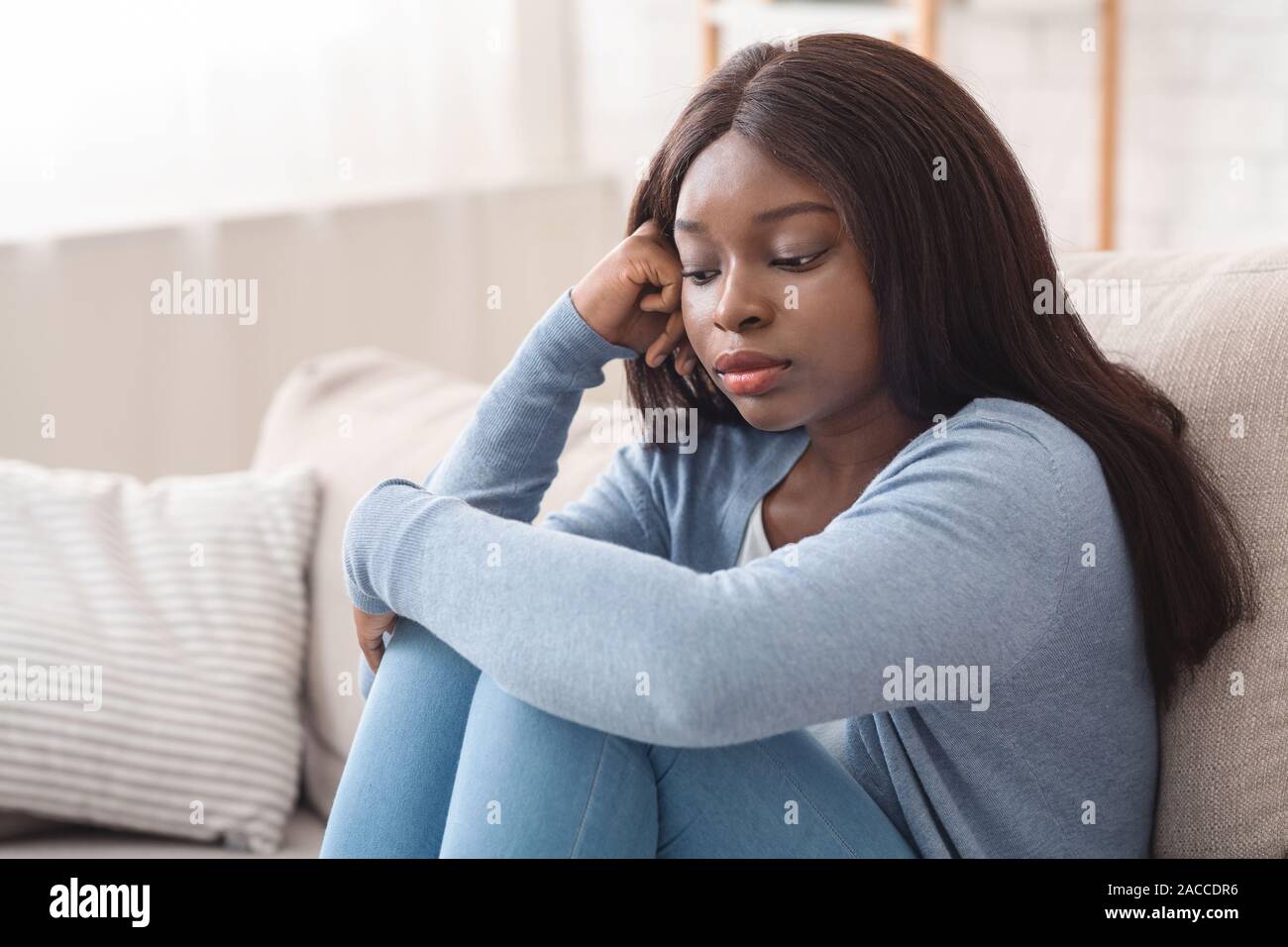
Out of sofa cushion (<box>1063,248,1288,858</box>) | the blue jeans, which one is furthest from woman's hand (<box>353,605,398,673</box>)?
sofa cushion (<box>1063,248,1288,858</box>)

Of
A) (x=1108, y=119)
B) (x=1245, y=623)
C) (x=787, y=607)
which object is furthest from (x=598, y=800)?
(x=1108, y=119)

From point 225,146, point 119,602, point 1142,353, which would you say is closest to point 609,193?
point 225,146

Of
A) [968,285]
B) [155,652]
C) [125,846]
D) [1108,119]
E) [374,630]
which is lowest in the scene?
[125,846]

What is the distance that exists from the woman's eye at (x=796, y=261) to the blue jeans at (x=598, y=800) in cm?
30

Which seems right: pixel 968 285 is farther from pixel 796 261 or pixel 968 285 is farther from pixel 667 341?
pixel 667 341

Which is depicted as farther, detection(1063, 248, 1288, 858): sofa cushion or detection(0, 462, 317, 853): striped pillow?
detection(0, 462, 317, 853): striped pillow

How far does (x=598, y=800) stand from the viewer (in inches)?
35.1

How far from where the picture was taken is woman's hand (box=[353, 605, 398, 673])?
1037 mm

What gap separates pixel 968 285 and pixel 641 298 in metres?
0.28

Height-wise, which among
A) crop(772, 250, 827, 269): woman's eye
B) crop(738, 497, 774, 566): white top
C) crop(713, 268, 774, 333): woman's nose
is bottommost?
crop(738, 497, 774, 566): white top

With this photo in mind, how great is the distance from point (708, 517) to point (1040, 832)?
36 centimetres

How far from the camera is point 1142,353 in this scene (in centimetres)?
105

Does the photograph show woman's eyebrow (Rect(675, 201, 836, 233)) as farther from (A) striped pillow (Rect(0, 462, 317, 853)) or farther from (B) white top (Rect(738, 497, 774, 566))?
(A) striped pillow (Rect(0, 462, 317, 853))
